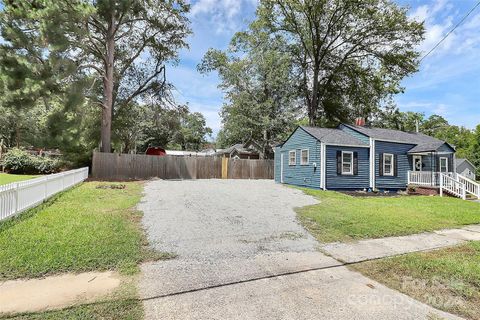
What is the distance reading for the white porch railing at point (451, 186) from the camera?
606 inches

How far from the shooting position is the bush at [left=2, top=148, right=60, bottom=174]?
19844mm

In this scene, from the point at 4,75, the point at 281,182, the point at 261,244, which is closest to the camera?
the point at 261,244

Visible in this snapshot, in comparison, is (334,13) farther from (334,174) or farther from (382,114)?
(334,174)

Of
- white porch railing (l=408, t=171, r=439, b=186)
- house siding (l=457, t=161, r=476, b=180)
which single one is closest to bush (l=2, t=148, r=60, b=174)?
white porch railing (l=408, t=171, r=439, b=186)

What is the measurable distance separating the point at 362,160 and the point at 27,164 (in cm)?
2204

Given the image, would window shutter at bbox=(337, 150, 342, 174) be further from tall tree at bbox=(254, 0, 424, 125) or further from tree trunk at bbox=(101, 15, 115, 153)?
tree trunk at bbox=(101, 15, 115, 153)

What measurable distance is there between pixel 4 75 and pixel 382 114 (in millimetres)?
30965

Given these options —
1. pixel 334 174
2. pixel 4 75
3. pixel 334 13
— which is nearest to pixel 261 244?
pixel 334 174

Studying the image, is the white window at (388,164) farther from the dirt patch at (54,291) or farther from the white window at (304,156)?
the dirt patch at (54,291)

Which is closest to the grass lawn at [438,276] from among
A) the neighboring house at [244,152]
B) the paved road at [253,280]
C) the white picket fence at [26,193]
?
the paved road at [253,280]

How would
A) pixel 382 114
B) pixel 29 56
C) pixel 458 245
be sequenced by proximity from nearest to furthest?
pixel 458 245 < pixel 29 56 < pixel 382 114

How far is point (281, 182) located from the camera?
63.8ft

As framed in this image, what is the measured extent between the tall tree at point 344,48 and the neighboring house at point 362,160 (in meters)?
8.37

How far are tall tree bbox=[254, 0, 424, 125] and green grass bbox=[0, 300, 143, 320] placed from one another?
23951mm
